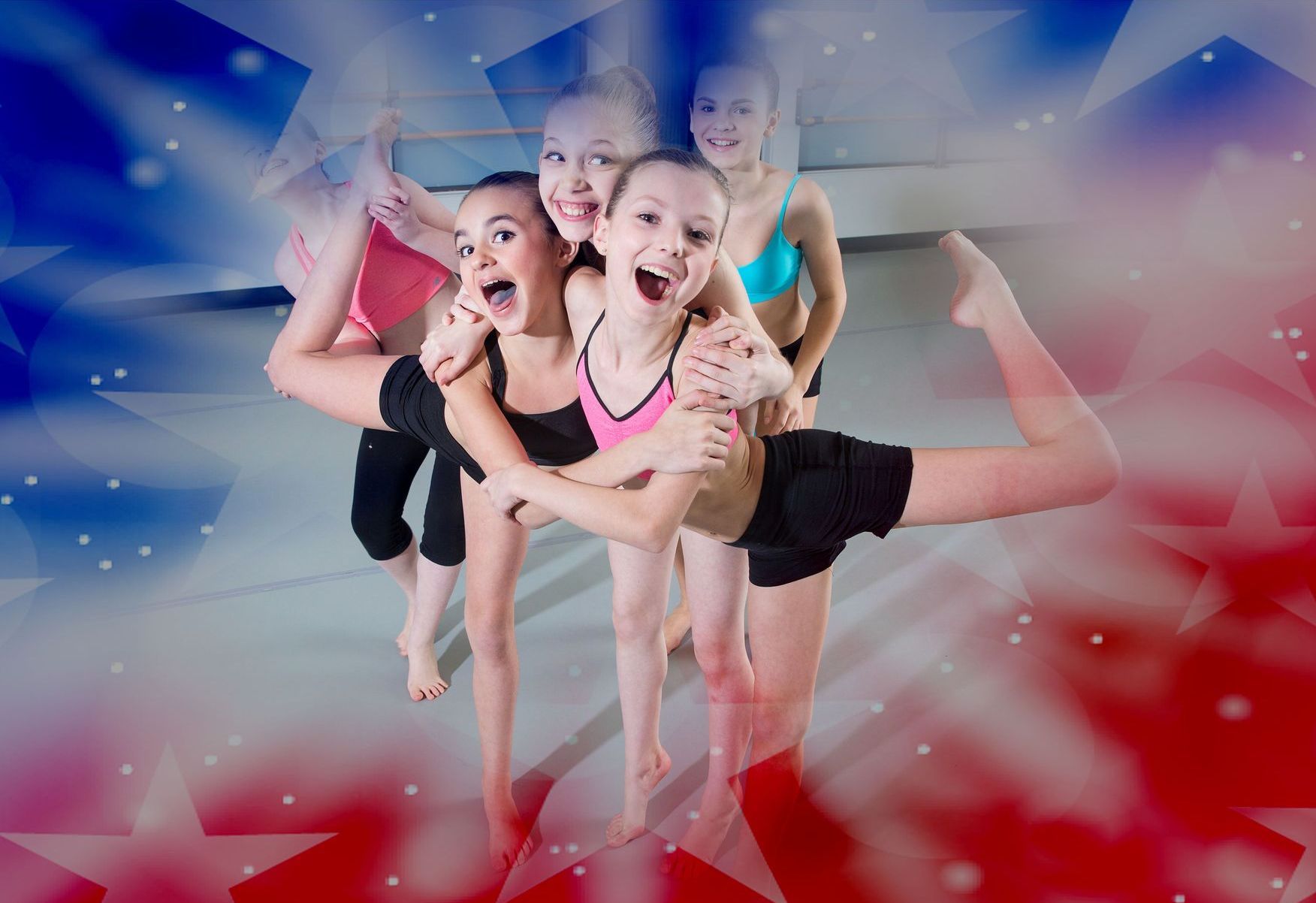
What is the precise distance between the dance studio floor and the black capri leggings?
6 centimetres

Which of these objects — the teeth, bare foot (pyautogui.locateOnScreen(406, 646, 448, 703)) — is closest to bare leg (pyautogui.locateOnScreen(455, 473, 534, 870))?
bare foot (pyautogui.locateOnScreen(406, 646, 448, 703))

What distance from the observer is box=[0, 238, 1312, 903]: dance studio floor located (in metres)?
1.11

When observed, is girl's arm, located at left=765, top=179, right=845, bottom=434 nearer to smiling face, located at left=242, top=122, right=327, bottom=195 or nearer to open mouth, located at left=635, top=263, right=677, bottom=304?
open mouth, located at left=635, top=263, right=677, bottom=304

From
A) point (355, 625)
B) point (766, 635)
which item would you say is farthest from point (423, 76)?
point (355, 625)

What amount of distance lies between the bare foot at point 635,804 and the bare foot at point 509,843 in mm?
86

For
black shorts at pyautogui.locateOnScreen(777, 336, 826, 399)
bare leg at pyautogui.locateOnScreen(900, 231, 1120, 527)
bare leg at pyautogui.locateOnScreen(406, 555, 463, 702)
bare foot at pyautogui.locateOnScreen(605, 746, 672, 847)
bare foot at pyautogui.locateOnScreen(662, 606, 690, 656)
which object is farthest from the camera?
bare foot at pyautogui.locateOnScreen(662, 606, 690, 656)

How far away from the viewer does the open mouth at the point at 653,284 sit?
2.79 ft

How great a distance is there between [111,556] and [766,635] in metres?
0.67

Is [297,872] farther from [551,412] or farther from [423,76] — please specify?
[423,76]

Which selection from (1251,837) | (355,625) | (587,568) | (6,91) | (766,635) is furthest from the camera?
(587,568)

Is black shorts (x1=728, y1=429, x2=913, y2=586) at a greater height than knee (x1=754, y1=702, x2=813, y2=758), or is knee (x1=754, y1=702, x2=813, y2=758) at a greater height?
black shorts (x1=728, y1=429, x2=913, y2=586)

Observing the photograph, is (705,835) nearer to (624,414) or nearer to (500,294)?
(624,414)

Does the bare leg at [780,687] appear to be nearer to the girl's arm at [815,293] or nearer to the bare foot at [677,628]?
the girl's arm at [815,293]

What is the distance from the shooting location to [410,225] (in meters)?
0.96
